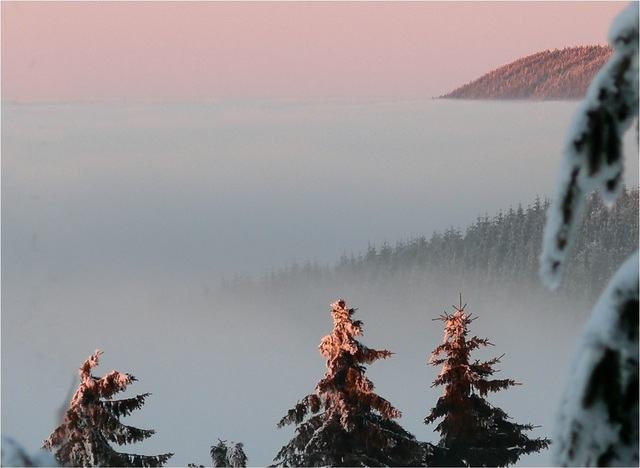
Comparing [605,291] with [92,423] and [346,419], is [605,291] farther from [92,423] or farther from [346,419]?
[346,419]

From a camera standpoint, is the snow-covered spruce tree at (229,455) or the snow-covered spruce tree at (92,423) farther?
the snow-covered spruce tree at (229,455)

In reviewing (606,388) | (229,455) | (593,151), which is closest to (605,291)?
(606,388)

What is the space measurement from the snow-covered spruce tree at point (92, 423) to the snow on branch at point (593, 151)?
9.90 meters

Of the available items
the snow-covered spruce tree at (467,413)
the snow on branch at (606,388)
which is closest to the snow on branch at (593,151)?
the snow on branch at (606,388)

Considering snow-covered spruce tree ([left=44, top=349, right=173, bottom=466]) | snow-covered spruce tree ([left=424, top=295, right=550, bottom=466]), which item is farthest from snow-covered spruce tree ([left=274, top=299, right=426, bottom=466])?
snow-covered spruce tree ([left=44, top=349, right=173, bottom=466])

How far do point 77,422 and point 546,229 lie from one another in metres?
10.2

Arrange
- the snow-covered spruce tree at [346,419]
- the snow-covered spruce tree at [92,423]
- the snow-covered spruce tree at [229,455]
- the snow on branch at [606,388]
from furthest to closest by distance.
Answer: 1. the snow-covered spruce tree at [346,419]
2. the snow-covered spruce tree at [229,455]
3. the snow-covered spruce tree at [92,423]
4. the snow on branch at [606,388]

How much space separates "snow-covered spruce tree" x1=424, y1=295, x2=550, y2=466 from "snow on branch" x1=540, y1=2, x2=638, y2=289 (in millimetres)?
12662

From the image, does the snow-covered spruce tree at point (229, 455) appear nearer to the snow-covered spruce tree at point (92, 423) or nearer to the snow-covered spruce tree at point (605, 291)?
the snow-covered spruce tree at point (92, 423)

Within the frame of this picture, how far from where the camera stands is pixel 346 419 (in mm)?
13289

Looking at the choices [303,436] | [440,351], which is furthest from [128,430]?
[440,351]

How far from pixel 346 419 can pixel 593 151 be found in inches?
443

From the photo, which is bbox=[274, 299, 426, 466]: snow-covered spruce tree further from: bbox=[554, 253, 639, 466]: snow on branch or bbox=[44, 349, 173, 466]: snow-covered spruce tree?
bbox=[554, 253, 639, 466]: snow on branch

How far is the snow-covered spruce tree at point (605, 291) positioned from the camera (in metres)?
2.11
